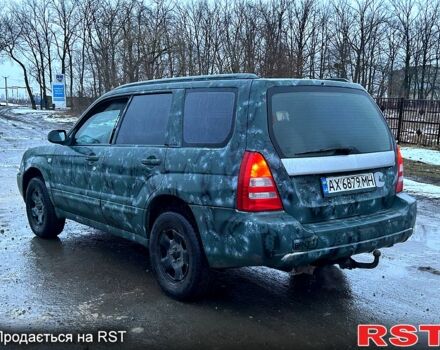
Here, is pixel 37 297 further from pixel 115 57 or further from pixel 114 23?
pixel 114 23

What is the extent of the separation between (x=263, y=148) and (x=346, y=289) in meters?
1.73

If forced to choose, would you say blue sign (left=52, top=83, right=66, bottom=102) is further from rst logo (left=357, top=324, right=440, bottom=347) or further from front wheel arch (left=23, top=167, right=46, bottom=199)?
rst logo (left=357, top=324, right=440, bottom=347)

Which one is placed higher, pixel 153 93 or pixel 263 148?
pixel 153 93

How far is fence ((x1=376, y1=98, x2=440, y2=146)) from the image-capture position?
16.6 metres

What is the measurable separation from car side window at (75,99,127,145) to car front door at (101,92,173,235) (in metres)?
0.18

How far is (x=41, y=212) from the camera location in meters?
6.24

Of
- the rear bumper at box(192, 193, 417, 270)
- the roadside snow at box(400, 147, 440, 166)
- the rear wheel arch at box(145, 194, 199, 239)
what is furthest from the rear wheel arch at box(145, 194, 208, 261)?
the roadside snow at box(400, 147, 440, 166)

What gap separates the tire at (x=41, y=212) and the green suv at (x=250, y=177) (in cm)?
140

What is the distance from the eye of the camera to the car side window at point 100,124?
5113 millimetres

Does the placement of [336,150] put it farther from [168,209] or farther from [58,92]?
[58,92]

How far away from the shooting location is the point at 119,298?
14.1 feet

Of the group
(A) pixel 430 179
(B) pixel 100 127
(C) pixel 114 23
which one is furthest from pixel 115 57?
(B) pixel 100 127

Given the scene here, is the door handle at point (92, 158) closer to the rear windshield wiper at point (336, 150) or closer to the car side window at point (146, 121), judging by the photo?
the car side window at point (146, 121)

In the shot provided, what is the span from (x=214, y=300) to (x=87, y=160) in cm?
198
